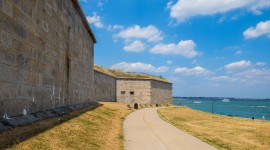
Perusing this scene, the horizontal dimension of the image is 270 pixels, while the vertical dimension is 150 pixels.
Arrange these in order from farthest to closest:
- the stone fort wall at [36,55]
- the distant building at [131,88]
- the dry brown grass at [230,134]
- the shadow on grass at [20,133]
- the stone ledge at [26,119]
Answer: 1. the distant building at [131,88]
2. the dry brown grass at [230,134]
3. the stone fort wall at [36,55]
4. the stone ledge at [26,119]
5. the shadow on grass at [20,133]

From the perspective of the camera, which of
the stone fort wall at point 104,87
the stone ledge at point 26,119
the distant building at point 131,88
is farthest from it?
the distant building at point 131,88

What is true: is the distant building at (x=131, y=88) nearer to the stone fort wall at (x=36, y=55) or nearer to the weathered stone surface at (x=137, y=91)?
the weathered stone surface at (x=137, y=91)

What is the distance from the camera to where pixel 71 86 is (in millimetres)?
19391

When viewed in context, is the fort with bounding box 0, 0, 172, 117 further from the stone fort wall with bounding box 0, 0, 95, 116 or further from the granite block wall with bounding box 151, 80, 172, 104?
the granite block wall with bounding box 151, 80, 172, 104

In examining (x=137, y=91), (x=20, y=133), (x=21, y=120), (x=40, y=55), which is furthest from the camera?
(x=137, y=91)

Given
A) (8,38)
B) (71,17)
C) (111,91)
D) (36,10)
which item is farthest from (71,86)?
(111,91)

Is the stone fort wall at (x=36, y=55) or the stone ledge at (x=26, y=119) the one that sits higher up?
the stone fort wall at (x=36, y=55)

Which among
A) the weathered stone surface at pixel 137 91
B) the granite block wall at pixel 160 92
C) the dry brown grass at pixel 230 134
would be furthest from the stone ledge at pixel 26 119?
the granite block wall at pixel 160 92

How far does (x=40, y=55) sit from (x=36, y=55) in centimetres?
57

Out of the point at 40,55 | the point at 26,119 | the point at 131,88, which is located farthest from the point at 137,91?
the point at 26,119

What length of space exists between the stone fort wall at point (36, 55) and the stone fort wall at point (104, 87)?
2388 cm

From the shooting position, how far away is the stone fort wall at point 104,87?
145ft

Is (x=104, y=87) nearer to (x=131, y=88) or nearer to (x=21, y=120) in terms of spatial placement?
(x=131, y=88)

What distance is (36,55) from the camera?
38.3ft
